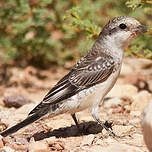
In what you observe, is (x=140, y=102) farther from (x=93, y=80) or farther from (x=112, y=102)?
(x=93, y=80)

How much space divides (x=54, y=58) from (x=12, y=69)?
3.10 ft

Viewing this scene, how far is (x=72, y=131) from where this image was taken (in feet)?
18.4

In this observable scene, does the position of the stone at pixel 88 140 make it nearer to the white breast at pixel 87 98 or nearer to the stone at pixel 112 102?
the white breast at pixel 87 98

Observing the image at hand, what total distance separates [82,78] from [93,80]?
154 mm

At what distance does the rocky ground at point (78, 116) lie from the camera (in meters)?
4.81

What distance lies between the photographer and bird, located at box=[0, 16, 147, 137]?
522 centimetres

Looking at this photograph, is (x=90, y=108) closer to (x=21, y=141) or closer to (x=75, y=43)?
(x=21, y=141)

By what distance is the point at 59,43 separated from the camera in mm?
8727

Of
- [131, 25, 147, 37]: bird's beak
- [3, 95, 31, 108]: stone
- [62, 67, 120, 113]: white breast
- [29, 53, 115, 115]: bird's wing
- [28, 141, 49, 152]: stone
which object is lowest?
[3, 95, 31, 108]: stone

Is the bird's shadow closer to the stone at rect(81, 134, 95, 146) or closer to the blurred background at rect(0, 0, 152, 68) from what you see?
the stone at rect(81, 134, 95, 146)

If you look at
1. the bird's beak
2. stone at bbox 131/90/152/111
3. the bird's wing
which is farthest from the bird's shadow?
the bird's beak

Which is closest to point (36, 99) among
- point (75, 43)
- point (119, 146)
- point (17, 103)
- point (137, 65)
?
point (17, 103)

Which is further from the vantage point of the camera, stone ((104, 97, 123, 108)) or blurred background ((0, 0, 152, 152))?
stone ((104, 97, 123, 108))

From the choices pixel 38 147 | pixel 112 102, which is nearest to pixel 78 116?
pixel 112 102
